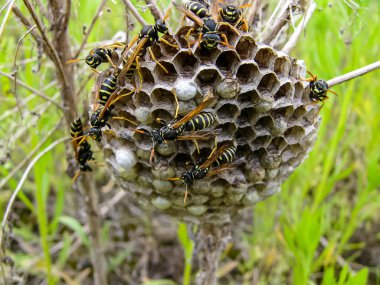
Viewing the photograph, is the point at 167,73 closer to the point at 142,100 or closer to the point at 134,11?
the point at 142,100

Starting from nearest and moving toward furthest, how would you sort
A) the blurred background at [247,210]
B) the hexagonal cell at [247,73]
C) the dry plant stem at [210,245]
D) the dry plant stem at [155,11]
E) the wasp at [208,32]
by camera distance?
the wasp at [208,32], the hexagonal cell at [247,73], the dry plant stem at [155,11], the dry plant stem at [210,245], the blurred background at [247,210]

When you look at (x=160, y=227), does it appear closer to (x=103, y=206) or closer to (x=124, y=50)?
(x=103, y=206)

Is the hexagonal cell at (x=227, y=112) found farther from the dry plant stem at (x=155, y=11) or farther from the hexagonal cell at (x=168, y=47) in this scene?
the dry plant stem at (x=155, y=11)

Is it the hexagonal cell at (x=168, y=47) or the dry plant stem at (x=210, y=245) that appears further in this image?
the dry plant stem at (x=210, y=245)

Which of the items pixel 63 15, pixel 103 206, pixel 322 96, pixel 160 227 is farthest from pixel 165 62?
pixel 160 227

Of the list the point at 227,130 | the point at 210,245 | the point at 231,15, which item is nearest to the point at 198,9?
the point at 231,15

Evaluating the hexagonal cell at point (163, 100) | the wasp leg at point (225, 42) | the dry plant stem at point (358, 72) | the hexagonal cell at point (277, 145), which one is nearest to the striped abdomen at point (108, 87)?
the hexagonal cell at point (163, 100)

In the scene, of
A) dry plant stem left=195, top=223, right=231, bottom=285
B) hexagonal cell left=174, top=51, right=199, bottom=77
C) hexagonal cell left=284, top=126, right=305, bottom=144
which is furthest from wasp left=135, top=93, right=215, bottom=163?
dry plant stem left=195, top=223, right=231, bottom=285

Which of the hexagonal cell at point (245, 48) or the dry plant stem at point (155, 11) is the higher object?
the dry plant stem at point (155, 11)
